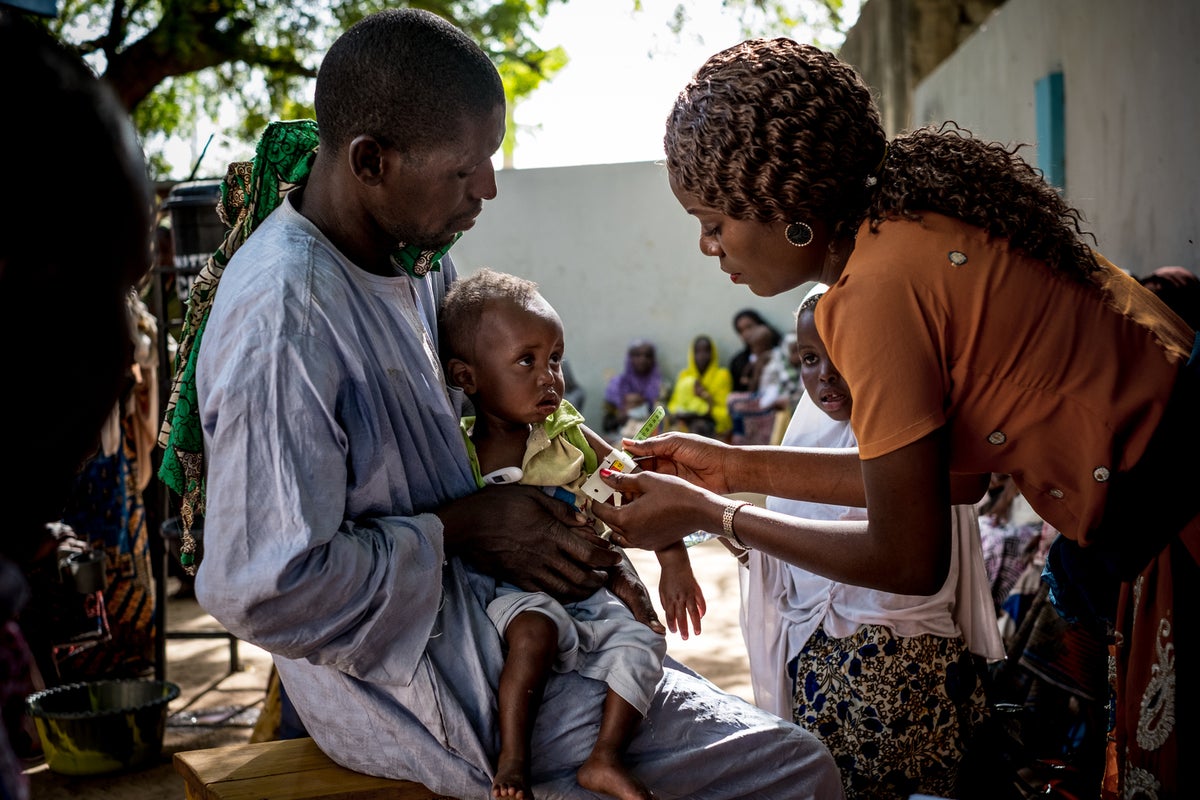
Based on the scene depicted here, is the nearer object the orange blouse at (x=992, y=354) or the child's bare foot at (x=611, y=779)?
the orange blouse at (x=992, y=354)

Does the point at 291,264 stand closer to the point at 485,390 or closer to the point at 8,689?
the point at 485,390

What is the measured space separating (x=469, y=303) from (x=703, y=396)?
11.7 metres

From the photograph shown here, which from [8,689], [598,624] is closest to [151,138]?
[598,624]

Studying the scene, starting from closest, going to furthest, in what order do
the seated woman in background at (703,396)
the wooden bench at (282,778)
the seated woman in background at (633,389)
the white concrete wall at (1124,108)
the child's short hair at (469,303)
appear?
the wooden bench at (282,778), the child's short hair at (469,303), the white concrete wall at (1124,108), the seated woman in background at (703,396), the seated woman in background at (633,389)

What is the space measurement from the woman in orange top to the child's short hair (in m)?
0.78

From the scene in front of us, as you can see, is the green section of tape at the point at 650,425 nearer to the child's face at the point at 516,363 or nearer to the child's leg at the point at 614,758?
the child's face at the point at 516,363

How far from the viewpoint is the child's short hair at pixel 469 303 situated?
3016mm

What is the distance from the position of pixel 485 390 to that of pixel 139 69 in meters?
9.06

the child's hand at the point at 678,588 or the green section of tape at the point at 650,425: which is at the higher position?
the green section of tape at the point at 650,425

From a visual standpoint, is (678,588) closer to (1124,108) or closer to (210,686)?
(1124,108)

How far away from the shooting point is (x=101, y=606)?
19.0 feet

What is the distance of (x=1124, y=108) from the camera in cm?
554

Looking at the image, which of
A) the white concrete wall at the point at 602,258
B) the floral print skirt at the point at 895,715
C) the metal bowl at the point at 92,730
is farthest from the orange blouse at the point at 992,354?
the white concrete wall at the point at 602,258

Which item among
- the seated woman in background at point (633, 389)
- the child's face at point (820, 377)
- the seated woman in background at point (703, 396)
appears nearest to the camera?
the child's face at point (820, 377)
